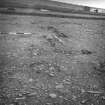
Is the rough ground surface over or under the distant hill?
under

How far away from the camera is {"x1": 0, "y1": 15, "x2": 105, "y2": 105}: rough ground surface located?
2.21 meters

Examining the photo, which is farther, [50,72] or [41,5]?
[41,5]

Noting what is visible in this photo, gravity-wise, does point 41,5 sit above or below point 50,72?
above

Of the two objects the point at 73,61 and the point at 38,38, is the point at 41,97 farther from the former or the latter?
the point at 38,38

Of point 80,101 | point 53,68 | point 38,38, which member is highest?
point 38,38

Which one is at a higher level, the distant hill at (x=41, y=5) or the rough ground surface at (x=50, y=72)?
the distant hill at (x=41, y=5)

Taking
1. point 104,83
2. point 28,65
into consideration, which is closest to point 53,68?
point 28,65

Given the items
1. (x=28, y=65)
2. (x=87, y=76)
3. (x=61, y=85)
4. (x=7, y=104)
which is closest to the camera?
(x=7, y=104)

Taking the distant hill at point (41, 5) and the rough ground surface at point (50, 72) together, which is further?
the distant hill at point (41, 5)

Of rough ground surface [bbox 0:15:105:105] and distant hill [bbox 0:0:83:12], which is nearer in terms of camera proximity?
rough ground surface [bbox 0:15:105:105]

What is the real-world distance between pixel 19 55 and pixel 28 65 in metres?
0.53

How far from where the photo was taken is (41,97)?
86.3 inches

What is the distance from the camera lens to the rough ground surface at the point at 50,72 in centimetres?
221

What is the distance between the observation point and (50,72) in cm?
283
